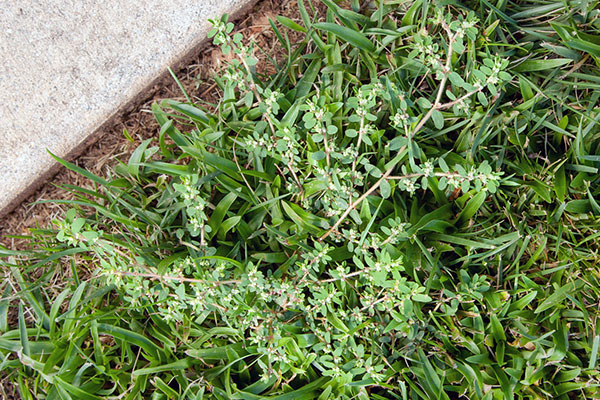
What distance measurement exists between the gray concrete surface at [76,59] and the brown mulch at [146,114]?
0.22ft

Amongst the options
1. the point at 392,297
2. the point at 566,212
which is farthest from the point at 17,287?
the point at 566,212

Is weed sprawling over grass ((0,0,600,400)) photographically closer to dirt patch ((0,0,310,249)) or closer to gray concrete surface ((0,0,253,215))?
dirt patch ((0,0,310,249))

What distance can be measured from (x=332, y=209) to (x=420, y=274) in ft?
1.65

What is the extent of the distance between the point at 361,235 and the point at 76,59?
1.67 meters

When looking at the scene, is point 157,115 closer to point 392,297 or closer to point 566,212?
point 392,297

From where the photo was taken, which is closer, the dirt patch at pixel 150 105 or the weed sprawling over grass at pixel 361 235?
the weed sprawling over grass at pixel 361 235

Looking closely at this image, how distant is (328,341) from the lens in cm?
187

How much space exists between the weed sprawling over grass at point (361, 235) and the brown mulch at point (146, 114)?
183 mm

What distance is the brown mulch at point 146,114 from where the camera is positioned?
2.26 meters

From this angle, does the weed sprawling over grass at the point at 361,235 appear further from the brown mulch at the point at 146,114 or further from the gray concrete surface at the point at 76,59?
the gray concrete surface at the point at 76,59

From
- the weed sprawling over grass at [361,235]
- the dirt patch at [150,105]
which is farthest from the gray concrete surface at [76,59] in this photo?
the weed sprawling over grass at [361,235]

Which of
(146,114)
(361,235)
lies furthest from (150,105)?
(361,235)

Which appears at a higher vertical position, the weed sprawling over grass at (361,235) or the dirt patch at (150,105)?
the dirt patch at (150,105)

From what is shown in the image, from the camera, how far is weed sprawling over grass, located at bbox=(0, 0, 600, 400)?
1847 mm
